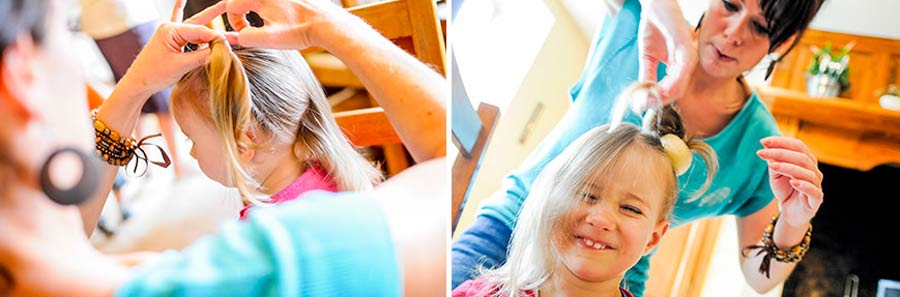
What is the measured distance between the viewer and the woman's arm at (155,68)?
0.92 m

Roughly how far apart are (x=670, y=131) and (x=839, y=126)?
30cm

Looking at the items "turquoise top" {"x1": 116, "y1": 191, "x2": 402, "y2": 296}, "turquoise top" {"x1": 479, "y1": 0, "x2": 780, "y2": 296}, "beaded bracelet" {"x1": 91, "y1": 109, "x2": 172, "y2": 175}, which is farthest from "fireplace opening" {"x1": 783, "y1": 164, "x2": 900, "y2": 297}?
"beaded bracelet" {"x1": 91, "y1": 109, "x2": 172, "y2": 175}

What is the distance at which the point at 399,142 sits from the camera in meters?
1.04

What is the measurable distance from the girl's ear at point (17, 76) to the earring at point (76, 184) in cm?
5

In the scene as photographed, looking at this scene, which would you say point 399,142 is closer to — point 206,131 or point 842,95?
point 206,131

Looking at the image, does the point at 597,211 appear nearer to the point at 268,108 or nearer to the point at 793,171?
the point at 793,171

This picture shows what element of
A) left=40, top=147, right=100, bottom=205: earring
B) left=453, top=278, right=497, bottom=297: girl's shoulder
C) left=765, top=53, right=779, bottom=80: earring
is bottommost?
left=453, top=278, right=497, bottom=297: girl's shoulder

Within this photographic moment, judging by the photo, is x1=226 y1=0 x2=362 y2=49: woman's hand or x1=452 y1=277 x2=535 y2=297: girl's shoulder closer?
x1=226 y1=0 x2=362 y2=49: woman's hand

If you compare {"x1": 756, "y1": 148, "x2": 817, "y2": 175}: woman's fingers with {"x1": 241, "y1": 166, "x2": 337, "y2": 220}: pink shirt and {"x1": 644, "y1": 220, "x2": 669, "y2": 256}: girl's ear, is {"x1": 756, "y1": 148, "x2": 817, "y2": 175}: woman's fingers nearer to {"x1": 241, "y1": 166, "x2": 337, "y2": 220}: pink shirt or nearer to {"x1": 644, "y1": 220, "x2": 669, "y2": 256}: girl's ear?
{"x1": 644, "y1": 220, "x2": 669, "y2": 256}: girl's ear

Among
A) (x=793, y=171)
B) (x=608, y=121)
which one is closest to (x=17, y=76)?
(x=608, y=121)

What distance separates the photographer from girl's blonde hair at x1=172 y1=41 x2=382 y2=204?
95 cm

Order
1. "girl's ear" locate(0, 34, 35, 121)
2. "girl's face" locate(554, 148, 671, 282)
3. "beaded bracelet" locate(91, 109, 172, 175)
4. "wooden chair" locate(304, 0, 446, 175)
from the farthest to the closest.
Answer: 1. "girl's face" locate(554, 148, 671, 282)
2. "wooden chair" locate(304, 0, 446, 175)
3. "beaded bracelet" locate(91, 109, 172, 175)
4. "girl's ear" locate(0, 34, 35, 121)

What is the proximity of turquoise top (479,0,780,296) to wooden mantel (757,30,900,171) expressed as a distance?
46 millimetres

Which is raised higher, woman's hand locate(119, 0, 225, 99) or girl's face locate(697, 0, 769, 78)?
girl's face locate(697, 0, 769, 78)
